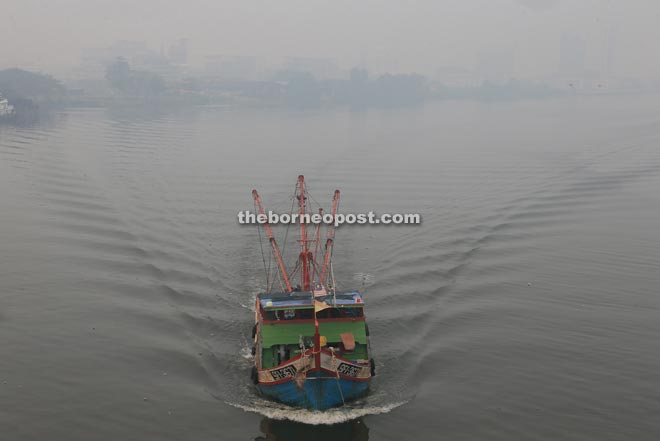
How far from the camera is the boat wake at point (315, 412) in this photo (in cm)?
2930

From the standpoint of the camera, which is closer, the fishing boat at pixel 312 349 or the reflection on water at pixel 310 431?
the reflection on water at pixel 310 431

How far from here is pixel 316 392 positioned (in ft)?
96.5

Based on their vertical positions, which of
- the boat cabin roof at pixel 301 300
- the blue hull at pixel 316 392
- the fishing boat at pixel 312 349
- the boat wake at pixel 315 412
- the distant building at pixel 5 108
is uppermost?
the distant building at pixel 5 108

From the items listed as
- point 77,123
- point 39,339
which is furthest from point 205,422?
point 77,123

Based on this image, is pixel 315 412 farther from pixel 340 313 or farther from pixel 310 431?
pixel 340 313

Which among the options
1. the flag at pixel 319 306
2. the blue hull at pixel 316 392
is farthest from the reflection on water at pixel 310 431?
the flag at pixel 319 306

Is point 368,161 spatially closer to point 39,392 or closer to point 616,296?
point 616,296

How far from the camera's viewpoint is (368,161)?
8238 centimetres

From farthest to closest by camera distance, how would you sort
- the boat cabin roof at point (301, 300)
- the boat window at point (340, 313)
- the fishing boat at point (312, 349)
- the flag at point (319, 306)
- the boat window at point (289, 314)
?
1. the boat window at point (340, 313)
2. the boat cabin roof at point (301, 300)
3. the boat window at point (289, 314)
4. the flag at point (319, 306)
5. the fishing boat at point (312, 349)

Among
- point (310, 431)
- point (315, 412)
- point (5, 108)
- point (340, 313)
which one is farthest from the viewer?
point (5, 108)

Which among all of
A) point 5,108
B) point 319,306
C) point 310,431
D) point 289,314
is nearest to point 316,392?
point 310,431

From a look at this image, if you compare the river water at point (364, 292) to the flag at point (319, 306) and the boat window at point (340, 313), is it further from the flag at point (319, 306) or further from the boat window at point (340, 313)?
the flag at point (319, 306)

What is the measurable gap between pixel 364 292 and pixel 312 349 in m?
12.5

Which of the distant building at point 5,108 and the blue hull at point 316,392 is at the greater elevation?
the distant building at point 5,108
